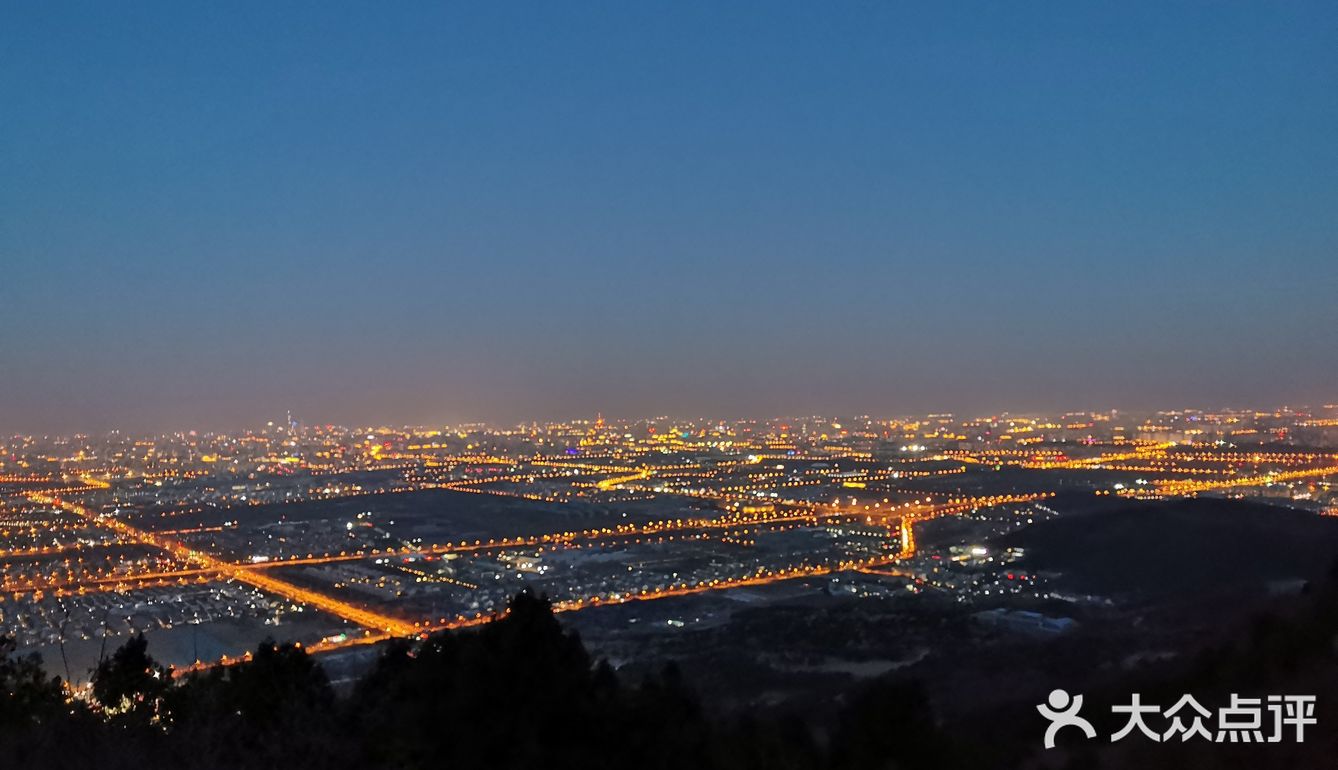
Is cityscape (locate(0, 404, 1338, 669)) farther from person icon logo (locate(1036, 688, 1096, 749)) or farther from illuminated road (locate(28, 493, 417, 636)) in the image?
person icon logo (locate(1036, 688, 1096, 749))

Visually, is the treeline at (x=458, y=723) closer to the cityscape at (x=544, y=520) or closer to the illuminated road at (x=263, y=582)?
the cityscape at (x=544, y=520)

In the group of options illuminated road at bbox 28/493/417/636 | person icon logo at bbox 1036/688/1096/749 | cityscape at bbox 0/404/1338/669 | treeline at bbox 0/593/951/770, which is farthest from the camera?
cityscape at bbox 0/404/1338/669

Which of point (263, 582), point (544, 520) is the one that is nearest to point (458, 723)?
point (263, 582)

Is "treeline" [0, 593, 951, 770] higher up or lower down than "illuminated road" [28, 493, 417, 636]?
higher up

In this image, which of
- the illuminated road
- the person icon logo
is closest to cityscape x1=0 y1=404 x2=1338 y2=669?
the illuminated road

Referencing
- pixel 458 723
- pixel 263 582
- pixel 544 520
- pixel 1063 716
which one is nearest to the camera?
pixel 458 723

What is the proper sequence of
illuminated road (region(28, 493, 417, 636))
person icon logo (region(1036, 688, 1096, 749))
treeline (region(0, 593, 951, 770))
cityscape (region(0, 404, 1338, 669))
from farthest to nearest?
1. cityscape (region(0, 404, 1338, 669))
2. illuminated road (region(28, 493, 417, 636))
3. person icon logo (region(1036, 688, 1096, 749))
4. treeline (region(0, 593, 951, 770))

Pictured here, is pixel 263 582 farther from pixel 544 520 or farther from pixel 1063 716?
pixel 1063 716

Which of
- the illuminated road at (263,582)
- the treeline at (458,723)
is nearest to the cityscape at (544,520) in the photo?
the illuminated road at (263,582)

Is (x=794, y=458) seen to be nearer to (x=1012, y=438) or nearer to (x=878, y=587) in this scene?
(x=1012, y=438)
